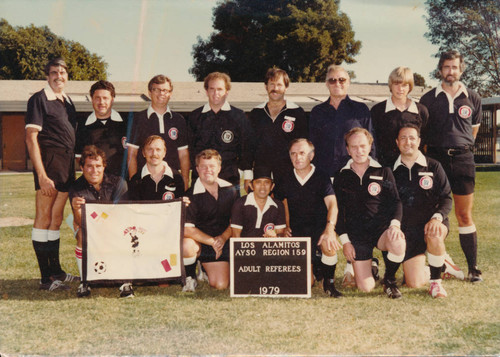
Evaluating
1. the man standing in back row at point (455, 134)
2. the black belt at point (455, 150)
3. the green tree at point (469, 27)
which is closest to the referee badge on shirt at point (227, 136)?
the man standing in back row at point (455, 134)

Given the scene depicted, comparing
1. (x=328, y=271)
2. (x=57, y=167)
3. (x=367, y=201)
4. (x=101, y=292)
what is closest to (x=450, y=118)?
(x=367, y=201)

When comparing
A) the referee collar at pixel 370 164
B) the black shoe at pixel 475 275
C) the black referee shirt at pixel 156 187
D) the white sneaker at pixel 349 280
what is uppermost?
the referee collar at pixel 370 164

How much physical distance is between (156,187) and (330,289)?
1.88 metres

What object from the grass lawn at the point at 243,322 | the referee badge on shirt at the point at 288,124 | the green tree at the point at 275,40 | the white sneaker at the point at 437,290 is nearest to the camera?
the grass lawn at the point at 243,322

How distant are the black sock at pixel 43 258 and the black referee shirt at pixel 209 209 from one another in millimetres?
1420

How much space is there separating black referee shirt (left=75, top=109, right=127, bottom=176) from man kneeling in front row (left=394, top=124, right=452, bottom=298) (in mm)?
2718

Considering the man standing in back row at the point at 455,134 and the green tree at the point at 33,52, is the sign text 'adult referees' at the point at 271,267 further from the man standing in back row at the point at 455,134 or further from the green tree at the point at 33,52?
the green tree at the point at 33,52

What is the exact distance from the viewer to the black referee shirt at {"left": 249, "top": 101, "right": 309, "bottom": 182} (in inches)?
190

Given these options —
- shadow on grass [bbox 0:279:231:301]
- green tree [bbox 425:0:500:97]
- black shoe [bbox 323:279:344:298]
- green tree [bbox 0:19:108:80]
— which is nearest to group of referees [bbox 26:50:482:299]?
black shoe [bbox 323:279:344:298]

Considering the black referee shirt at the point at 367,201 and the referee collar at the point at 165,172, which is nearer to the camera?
the black referee shirt at the point at 367,201

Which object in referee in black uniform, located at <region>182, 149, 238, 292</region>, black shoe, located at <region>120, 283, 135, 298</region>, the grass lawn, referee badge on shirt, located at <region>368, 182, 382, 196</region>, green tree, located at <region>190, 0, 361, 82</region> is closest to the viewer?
the grass lawn

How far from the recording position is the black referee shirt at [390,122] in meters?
4.57

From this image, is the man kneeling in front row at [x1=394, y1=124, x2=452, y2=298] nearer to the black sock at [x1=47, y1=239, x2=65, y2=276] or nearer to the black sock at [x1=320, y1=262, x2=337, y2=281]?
the black sock at [x1=320, y1=262, x2=337, y2=281]

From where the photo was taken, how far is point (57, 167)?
4570mm
